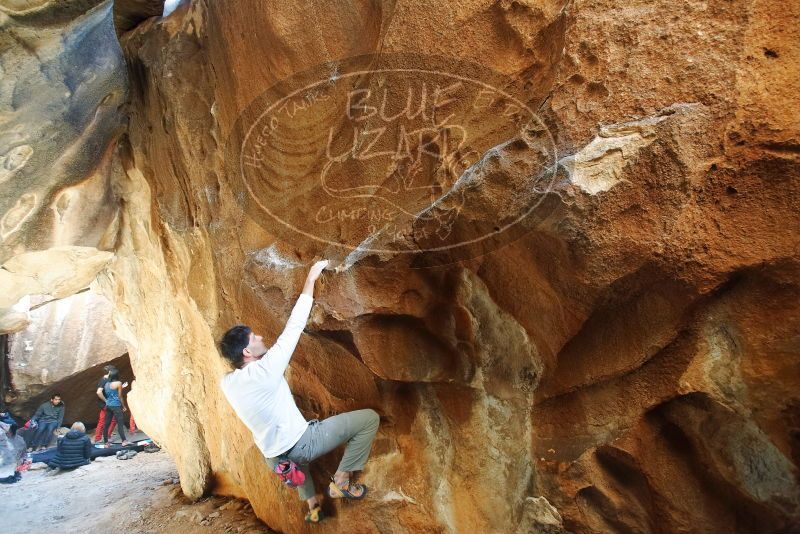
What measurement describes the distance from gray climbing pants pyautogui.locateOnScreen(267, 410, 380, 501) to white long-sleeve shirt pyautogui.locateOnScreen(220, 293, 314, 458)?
4 centimetres

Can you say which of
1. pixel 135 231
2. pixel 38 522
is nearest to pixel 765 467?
pixel 135 231

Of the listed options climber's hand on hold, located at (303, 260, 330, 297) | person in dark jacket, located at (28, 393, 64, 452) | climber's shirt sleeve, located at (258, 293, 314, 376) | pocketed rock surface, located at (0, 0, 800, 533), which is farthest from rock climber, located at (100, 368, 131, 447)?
climber's hand on hold, located at (303, 260, 330, 297)

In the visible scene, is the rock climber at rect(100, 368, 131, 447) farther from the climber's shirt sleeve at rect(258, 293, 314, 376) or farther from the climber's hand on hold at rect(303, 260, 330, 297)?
the climber's hand on hold at rect(303, 260, 330, 297)

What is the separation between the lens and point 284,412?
2070 mm

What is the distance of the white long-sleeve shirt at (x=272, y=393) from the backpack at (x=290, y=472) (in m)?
0.05

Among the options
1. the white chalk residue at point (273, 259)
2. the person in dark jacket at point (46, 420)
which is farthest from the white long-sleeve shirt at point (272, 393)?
the person in dark jacket at point (46, 420)

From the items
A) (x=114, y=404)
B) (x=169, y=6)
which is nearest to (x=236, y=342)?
(x=169, y=6)

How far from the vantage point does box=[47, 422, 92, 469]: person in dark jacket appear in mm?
5301

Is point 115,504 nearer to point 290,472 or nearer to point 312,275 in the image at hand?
point 290,472

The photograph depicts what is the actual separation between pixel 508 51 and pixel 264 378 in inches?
52.7

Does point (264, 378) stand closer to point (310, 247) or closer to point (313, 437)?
point (313, 437)

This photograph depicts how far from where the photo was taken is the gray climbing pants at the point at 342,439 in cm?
213

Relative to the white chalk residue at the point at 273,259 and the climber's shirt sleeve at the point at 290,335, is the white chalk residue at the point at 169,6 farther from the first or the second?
the climber's shirt sleeve at the point at 290,335

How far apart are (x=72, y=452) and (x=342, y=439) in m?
4.40
